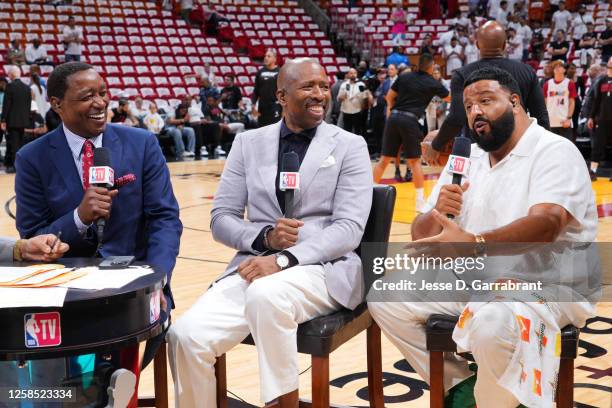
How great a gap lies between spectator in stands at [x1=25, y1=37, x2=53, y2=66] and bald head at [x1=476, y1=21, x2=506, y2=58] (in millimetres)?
12634

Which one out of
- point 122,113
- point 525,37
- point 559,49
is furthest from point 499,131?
point 525,37

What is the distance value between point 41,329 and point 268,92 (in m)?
8.71

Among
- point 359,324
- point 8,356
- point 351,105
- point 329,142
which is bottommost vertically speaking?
point 351,105

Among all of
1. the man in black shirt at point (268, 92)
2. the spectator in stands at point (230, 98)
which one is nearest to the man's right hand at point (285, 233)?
the man in black shirt at point (268, 92)

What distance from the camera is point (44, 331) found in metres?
2.05

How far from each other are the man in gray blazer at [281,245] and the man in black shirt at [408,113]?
4984mm

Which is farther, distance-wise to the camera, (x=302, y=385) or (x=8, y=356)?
(x=302, y=385)

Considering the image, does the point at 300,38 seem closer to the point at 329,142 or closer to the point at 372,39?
the point at 372,39

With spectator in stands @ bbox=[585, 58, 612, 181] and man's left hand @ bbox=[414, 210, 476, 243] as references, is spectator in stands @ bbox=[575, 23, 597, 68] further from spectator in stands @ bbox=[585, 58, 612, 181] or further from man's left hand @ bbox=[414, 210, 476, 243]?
man's left hand @ bbox=[414, 210, 476, 243]

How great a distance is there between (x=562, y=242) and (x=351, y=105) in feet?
37.2

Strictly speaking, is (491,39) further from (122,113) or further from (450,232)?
(122,113)

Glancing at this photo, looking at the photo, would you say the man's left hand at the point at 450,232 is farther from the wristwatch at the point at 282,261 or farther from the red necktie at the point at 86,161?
the red necktie at the point at 86,161

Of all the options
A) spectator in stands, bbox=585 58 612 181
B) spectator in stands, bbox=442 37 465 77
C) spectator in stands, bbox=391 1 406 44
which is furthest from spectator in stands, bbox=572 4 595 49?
spectator in stands, bbox=585 58 612 181

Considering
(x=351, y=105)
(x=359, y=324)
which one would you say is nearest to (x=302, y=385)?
(x=359, y=324)
